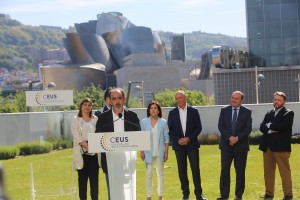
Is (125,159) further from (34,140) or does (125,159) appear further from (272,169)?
(34,140)

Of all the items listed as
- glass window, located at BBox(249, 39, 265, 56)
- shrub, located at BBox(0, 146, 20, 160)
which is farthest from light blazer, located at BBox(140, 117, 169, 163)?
glass window, located at BBox(249, 39, 265, 56)

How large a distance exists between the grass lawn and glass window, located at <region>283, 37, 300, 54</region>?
27.5 m

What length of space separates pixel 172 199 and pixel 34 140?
16512 millimetres

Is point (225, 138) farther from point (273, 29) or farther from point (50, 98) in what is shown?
point (273, 29)

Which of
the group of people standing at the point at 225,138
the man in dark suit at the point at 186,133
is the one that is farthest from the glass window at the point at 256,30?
the man in dark suit at the point at 186,133

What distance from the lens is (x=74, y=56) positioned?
106 meters

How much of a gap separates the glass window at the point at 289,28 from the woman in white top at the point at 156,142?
4021 centimetres

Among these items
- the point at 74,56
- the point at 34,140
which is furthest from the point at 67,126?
the point at 74,56

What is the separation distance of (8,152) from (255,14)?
28.8m

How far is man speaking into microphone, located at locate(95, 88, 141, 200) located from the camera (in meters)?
7.84

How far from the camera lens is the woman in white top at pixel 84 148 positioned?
31.3 ft

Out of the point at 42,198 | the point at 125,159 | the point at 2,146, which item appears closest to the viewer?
the point at 125,159

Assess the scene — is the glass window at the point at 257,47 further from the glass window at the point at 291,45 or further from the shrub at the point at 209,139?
the shrub at the point at 209,139

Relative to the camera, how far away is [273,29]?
159 ft
